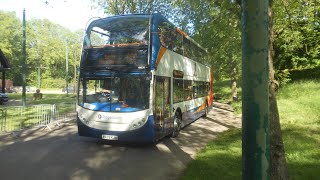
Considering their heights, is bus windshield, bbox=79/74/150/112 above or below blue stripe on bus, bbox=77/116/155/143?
above

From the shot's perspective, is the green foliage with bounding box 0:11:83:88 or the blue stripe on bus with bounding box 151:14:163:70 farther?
the green foliage with bounding box 0:11:83:88

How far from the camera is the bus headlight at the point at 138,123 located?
29.9 feet

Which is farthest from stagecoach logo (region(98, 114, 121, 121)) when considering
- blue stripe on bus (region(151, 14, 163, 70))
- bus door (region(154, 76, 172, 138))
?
blue stripe on bus (region(151, 14, 163, 70))

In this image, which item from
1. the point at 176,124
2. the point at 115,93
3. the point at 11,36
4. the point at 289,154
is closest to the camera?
the point at 289,154

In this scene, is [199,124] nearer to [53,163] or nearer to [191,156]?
[191,156]

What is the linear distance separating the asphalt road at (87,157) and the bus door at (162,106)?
0.60 meters

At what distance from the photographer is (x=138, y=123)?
359 inches

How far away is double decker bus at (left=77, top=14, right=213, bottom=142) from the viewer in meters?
9.17

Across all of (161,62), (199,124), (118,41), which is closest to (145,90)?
(161,62)

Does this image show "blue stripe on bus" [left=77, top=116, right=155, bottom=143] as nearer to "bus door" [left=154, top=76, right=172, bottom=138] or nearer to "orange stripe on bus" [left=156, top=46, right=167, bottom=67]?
"bus door" [left=154, top=76, right=172, bottom=138]

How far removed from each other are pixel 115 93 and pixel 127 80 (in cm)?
62

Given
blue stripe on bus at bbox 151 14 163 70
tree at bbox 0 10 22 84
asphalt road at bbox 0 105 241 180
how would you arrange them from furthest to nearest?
tree at bbox 0 10 22 84, blue stripe on bus at bbox 151 14 163 70, asphalt road at bbox 0 105 241 180

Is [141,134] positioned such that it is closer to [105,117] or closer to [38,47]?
[105,117]

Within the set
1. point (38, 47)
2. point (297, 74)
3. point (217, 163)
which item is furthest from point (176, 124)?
point (38, 47)
